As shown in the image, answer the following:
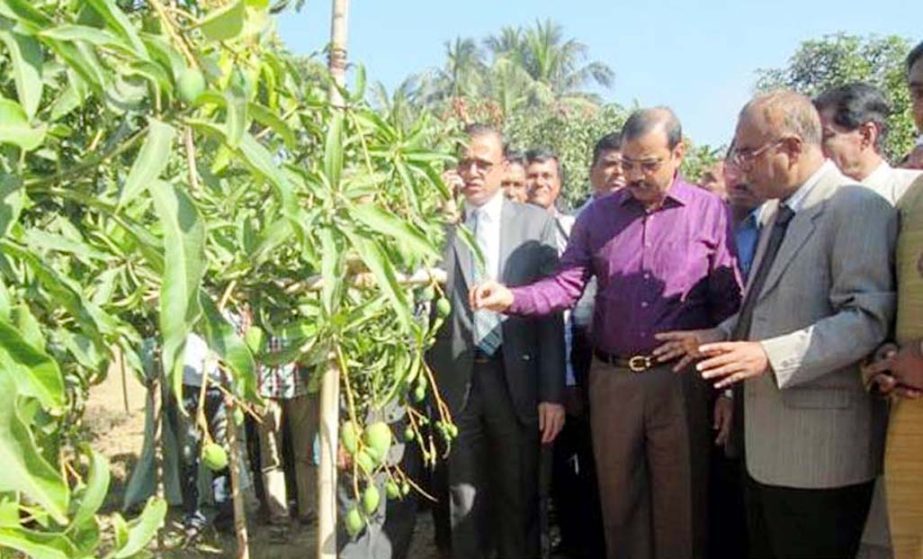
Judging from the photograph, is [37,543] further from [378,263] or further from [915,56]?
[915,56]

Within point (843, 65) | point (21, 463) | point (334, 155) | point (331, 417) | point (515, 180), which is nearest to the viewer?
point (21, 463)

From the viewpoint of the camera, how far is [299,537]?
14.0ft

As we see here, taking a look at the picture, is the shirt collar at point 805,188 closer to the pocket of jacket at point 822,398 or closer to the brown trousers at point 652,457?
the pocket of jacket at point 822,398

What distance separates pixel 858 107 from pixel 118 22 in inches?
93.5

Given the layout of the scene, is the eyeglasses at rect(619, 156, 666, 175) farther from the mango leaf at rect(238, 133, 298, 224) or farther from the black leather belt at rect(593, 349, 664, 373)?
the mango leaf at rect(238, 133, 298, 224)

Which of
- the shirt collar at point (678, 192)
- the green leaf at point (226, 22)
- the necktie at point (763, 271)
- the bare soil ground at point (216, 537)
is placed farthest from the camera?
the bare soil ground at point (216, 537)

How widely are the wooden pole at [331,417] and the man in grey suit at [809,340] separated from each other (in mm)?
911

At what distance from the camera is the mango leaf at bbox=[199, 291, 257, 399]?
935 mm

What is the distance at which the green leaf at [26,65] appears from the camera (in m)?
0.75

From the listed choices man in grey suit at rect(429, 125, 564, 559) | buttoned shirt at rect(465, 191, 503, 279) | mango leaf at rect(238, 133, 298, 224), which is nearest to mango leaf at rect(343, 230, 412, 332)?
mango leaf at rect(238, 133, 298, 224)

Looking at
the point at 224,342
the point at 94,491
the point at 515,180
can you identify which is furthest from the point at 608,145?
the point at 94,491

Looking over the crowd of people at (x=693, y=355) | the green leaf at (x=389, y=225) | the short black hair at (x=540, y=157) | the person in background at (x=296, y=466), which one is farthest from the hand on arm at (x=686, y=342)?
the short black hair at (x=540, y=157)

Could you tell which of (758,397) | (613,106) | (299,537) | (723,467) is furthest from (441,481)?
(613,106)

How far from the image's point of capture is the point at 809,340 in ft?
6.98
